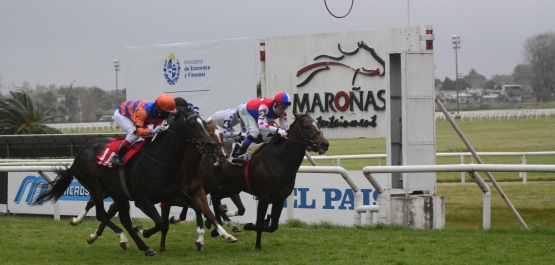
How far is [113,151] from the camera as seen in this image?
7801 millimetres

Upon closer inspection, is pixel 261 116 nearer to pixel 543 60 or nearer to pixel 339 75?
pixel 339 75

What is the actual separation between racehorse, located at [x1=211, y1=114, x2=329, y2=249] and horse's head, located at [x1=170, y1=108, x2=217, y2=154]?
0.90 meters

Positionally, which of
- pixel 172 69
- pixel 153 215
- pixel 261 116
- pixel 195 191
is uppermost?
pixel 172 69

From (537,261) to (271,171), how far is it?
271 cm

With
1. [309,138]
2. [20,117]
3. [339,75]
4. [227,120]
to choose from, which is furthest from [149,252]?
[20,117]

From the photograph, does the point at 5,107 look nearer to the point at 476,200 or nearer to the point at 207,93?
the point at 207,93

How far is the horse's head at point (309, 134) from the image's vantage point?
296 inches

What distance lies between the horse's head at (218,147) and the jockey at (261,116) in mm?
439

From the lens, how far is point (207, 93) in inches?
493

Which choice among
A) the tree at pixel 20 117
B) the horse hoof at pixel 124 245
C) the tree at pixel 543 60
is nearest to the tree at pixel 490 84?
the tree at pixel 543 60

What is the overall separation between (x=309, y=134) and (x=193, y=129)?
1150 mm

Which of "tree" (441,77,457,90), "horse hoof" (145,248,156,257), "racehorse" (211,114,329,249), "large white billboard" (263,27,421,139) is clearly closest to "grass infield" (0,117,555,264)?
"horse hoof" (145,248,156,257)

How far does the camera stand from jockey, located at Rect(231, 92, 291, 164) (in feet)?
27.0

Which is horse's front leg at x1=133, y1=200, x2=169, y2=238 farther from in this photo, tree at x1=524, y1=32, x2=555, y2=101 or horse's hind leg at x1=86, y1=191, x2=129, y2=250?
tree at x1=524, y1=32, x2=555, y2=101
